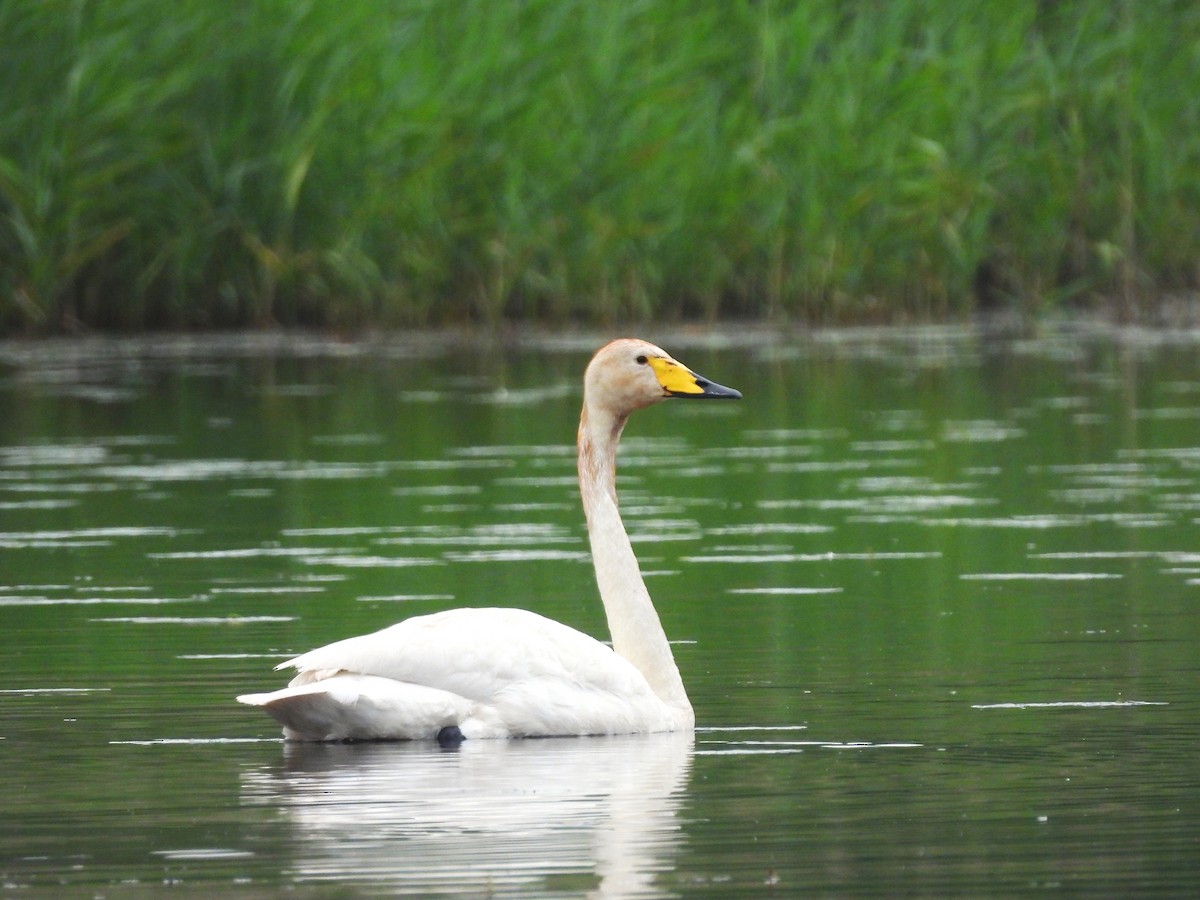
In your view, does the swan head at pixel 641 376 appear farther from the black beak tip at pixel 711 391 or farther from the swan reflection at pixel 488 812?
the swan reflection at pixel 488 812

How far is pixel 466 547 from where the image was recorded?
37.4 ft

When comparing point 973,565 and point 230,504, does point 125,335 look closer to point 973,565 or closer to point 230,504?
point 230,504

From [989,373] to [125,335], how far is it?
6284mm

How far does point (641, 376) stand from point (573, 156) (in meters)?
13.7

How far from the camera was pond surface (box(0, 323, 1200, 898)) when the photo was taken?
569 cm

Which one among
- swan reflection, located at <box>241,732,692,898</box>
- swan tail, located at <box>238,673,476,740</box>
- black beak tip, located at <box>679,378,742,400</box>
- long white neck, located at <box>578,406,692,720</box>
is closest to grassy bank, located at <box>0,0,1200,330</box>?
long white neck, located at <box>578,406,692,720</box>

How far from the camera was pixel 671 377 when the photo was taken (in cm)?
818

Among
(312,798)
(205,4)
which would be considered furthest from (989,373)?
(312,798)

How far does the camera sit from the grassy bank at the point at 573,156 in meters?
20.4

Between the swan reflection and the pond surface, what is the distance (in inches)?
0.6

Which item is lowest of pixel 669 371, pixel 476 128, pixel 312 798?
pixel 312 798

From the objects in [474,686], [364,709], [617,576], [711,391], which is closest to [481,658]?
[474,686]

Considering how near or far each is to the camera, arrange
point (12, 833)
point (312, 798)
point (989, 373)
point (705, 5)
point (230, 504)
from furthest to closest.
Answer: point (705, 5)
point (989, 373)
point (230, 504)
point (312, 798)
point (12, 833)

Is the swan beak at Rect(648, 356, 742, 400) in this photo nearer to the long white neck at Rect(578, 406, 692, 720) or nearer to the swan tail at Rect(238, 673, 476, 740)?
the long white neck at Rect(578, 406, 692, 720)
